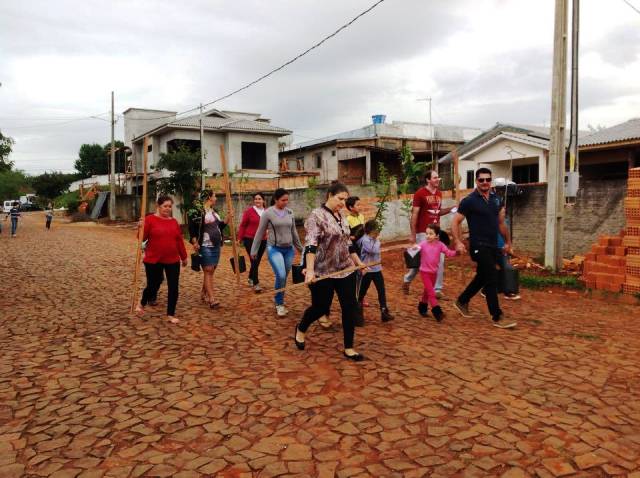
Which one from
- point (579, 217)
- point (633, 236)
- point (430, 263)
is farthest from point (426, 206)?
point (579, 217)

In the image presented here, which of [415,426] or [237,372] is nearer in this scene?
[415,426]

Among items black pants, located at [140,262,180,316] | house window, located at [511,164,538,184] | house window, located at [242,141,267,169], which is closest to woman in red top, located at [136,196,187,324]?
black pants, located at [140,262,180,316]

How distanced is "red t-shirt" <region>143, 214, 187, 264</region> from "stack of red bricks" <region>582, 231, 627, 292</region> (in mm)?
6981

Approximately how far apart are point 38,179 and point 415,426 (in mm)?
71633

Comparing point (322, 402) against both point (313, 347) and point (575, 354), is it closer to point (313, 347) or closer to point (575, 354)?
point (313, 347)

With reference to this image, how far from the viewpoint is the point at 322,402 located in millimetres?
4168

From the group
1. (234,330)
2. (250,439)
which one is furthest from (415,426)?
(234,330)

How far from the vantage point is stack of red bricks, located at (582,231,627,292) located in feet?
28.8

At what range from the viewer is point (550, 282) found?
9.70 metres

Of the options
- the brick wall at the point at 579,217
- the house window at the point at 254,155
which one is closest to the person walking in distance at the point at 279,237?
the brick wall at the point at 579,217

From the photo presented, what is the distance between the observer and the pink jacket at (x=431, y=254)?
6.96 metres

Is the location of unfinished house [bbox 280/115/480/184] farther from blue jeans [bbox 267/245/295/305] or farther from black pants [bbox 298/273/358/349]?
black pants [bbox 298/273/358/349]

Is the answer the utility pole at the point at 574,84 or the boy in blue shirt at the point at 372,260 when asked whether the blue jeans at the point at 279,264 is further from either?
the utility pole at the point at 574,84

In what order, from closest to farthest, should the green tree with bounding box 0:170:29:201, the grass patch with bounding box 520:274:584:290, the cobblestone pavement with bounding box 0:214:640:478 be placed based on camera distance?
the cobblestone pavement with bounding box 0:214:640:478 → the grass patch with bounding box 520:274:584:290 → the green tree with bounding box 0:170:29:201
